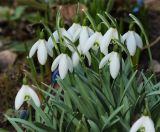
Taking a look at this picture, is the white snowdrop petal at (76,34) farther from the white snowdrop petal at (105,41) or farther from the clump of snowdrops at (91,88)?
the white snowdrop petal at (105,41)

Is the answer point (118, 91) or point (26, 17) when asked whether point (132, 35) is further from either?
point (26, 17)

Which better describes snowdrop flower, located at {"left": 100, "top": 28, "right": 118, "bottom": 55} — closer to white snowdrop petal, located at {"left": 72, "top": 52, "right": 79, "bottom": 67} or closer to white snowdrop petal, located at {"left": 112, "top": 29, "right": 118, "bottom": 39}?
white snowdrop petal, located at {"left": 112, "top": 29, "right": 118, "bottom": 39}

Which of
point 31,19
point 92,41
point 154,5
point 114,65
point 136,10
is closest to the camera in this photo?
point 114,65

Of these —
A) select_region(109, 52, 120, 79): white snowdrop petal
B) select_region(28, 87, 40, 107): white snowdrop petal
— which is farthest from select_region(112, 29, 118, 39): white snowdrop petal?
select_region(28, 87, 40, 107): white snowdrop petal

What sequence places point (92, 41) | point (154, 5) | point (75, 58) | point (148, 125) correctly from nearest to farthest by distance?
point (148, 125), point (92, 41), point (75, 58), point (154, 5)

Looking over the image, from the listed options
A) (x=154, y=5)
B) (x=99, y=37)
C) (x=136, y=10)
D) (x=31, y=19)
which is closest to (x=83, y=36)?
(x=99, y=37)

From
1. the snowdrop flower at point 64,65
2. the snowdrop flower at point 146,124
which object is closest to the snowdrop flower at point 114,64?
the snowdrop flower at point 64,65

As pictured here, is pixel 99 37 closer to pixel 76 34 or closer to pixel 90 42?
pixel 90 42

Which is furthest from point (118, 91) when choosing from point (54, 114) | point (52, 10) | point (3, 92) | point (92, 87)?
point (52, 10)
